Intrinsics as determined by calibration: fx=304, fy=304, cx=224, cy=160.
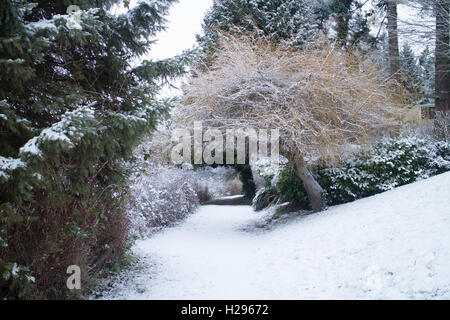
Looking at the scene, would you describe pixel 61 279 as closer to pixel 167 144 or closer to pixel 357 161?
pixel 167 144

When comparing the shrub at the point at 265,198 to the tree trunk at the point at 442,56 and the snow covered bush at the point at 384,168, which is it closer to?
the snow covered bush at the point at 384,168

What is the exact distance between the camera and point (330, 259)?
4.51 metres

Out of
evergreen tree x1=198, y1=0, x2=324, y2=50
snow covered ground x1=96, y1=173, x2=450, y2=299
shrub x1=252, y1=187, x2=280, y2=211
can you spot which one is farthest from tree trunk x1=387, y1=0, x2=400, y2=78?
shrub x1=252, y1=187, x2=280, y2=211

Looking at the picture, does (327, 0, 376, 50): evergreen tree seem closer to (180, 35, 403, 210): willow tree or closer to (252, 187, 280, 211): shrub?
(180, 35, 403, 210): willow tree

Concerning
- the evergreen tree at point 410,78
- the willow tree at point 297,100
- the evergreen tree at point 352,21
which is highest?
the evergreen tree at point 352,21

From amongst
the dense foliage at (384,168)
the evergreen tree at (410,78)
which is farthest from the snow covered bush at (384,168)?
the evergreen tree at (410,78)

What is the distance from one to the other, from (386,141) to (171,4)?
21.3 ft

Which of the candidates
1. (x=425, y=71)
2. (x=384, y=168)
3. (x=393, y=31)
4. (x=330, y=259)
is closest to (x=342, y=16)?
(x=393, y=31)

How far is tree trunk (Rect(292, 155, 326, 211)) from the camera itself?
7718mm

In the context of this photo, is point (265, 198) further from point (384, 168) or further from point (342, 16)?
point (342, 16)

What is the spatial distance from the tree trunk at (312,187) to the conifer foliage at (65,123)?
187 inches

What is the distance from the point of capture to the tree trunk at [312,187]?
7.72 meters

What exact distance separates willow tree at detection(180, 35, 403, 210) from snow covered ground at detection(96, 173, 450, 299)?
1.67 meters
